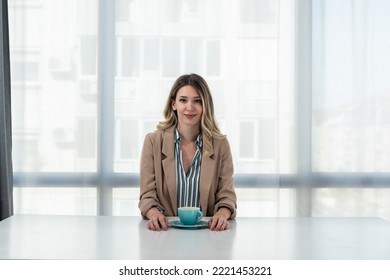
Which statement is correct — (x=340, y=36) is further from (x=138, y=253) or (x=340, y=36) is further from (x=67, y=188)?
(x=138, y=253)

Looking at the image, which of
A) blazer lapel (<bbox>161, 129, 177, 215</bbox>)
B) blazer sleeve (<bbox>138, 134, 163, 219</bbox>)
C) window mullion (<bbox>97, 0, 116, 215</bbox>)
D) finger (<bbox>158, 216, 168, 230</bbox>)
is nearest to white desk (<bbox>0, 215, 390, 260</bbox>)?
finger (<bbox>158, 216, 168, 230</bbox>)

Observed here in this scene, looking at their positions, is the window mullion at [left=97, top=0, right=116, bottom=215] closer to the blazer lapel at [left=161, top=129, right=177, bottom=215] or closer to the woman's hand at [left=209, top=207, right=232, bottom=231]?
the blazer lapel at [left=161, top=129, right=177, bottom=215]

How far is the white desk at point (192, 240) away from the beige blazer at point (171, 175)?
0.29 m

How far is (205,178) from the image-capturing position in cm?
234

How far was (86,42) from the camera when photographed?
3.45 m

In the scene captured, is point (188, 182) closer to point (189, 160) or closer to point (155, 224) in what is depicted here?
point (189, 160)

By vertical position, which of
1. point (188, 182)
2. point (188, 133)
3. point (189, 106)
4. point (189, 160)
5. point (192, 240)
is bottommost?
point (192, 240)

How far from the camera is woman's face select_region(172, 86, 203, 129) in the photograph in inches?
94.5

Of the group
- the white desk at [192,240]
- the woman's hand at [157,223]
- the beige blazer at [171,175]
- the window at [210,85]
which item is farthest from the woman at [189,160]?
the window at [210,85]

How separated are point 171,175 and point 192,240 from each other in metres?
0.74

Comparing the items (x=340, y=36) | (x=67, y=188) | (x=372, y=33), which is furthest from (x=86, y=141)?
(x=372, y=33)

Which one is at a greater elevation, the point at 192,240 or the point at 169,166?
the point at 169,166

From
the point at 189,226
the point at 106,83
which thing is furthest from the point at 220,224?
the point at 106,83

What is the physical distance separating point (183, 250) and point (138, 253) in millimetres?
133
